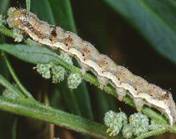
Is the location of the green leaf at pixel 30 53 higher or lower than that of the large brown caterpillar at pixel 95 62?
lower

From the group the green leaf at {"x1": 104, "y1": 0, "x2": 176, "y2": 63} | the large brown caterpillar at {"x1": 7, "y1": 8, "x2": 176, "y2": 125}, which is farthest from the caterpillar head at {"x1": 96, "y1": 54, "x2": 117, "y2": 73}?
the green leaf at {"x1": 104, "y1": 0, "x2": 176, "y2": 63}

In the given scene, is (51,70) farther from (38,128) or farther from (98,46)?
(38,128)

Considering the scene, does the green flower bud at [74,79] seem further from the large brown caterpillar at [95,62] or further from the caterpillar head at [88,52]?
the caterpillar head at [88,52]

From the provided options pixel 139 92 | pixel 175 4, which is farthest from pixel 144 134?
pixel 175 4

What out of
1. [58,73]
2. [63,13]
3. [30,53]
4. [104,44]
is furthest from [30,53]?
[104,44]

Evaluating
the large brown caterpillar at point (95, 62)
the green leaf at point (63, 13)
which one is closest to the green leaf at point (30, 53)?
the large brown caterpillar at point (95, 62)

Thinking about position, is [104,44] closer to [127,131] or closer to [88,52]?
[88,52]
